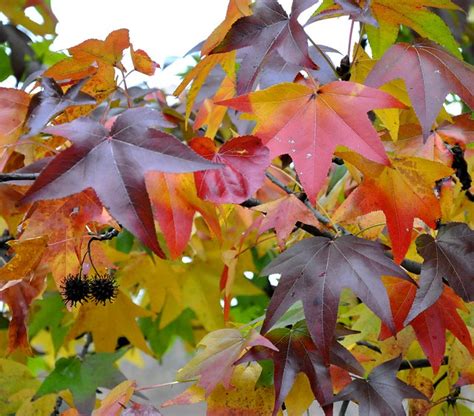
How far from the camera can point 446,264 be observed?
82 cm

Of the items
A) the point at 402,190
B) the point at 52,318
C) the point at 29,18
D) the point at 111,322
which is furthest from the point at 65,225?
the point at 29,18

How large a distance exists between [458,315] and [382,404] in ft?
0.44

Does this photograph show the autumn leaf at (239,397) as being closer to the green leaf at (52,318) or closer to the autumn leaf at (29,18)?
the green leaf at (52,318)

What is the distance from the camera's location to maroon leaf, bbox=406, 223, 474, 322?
787 millimetres

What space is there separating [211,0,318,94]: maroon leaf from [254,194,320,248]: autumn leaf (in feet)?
0.53

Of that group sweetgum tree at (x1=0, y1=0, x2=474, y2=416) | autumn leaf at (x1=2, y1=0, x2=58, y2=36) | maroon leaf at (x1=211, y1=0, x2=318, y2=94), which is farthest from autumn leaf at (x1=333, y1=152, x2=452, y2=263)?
autumn leaf at (x1=2, y1=0, x2=58, y2=36)

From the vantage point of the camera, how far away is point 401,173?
2.81 ft

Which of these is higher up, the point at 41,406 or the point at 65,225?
the point at 65,225

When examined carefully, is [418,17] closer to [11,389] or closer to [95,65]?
[95,65]

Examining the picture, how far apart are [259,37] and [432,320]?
0.37 meters

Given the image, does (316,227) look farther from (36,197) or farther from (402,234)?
(36,197)

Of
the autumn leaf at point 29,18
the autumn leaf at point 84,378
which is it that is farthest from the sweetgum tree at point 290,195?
the autumn leaf at point 29,18

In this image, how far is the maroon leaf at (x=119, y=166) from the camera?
2.19 feet

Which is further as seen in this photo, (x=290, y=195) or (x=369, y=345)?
(x=369, y=345)
